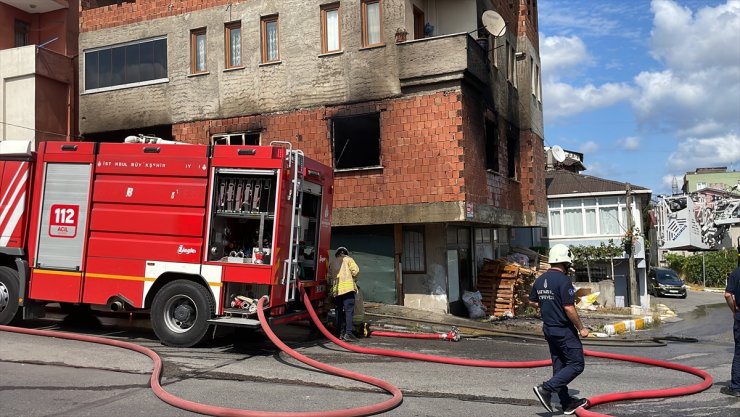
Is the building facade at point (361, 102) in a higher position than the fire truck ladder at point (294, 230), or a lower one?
higher

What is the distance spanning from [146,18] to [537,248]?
17.5 metres

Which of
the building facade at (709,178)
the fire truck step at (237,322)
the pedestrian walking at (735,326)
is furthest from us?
the building facade at (709,178)

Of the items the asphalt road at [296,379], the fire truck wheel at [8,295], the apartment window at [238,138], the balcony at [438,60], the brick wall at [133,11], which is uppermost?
the brick wall at [133,11]

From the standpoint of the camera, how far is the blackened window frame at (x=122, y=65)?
18.0 meters

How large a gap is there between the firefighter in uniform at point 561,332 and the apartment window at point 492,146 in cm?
1145

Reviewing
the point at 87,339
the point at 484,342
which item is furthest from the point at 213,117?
the point at 484,342

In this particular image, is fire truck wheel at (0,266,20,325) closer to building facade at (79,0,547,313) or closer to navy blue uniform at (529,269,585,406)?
building facade at (79,0,547,313)

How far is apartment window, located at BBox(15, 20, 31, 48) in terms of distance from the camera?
71.0 feet

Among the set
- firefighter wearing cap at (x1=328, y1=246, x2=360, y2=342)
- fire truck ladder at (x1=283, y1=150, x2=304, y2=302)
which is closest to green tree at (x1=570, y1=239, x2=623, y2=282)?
firefighter wearing cap at (x1=328, y1=246, x2=360, y2=342)

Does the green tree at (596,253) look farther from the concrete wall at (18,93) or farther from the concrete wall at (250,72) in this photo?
the concrete wall at (18,93)

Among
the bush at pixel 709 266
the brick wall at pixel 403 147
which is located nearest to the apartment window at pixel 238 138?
the brick wall at pixel 403 147

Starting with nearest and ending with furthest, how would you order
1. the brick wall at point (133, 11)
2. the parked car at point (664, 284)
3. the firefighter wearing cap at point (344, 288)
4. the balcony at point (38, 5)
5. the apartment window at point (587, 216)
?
the firefighter wearing cap at point (344, 288) → the brick wall at point (133, 11) → the balcony at point (38, 5) → the apartment window at point (587, 216) → the parked car at point (664, 284)

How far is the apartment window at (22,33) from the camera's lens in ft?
71.0

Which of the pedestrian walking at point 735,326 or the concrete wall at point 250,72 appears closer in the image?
the pedestrian walking at point 735,326
